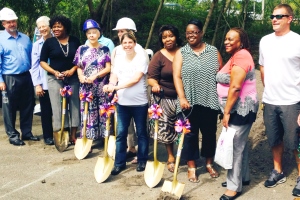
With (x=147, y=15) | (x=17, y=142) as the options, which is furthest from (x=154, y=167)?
(x=147, y=15)

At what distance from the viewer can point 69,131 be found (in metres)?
6.25

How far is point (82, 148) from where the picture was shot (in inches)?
223

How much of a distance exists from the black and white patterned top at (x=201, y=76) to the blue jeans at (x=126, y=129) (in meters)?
0.68

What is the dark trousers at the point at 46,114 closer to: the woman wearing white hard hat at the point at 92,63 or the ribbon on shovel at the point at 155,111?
the woman wearing white hard hat at the point at 92,63

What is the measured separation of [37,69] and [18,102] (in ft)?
2.11

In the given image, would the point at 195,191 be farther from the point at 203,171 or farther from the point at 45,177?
the point at 45,177

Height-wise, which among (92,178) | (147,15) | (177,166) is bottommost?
(92,178)

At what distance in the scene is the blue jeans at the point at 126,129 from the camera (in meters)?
4.97

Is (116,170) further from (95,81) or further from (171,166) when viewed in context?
(95,81)

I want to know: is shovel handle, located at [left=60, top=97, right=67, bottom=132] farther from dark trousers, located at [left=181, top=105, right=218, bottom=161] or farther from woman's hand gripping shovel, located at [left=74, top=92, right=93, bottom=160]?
dark trousers, located at [left=181, top=105, right=218, bottom=161]

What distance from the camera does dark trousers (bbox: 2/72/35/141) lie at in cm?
611

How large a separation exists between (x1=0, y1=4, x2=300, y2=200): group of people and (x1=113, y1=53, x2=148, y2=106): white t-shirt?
0.01m

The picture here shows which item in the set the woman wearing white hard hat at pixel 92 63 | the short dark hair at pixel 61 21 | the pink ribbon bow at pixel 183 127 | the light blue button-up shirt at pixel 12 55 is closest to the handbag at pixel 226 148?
the pink ribbon bow at pixel 183 127

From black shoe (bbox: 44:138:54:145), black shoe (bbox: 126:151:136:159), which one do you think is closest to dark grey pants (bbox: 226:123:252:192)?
black shoe (bbox: 126:151:136:159)
